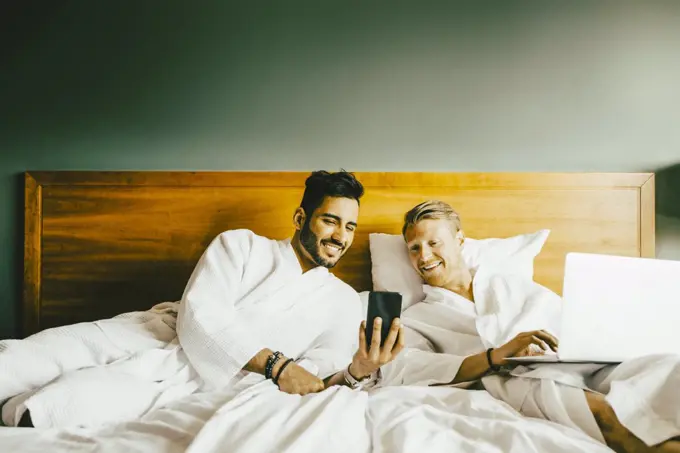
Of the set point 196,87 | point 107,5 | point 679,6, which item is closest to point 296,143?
point 196,87

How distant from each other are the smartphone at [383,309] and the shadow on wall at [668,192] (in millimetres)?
1717

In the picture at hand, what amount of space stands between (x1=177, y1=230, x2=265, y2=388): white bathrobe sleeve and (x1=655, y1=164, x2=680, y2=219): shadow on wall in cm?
196

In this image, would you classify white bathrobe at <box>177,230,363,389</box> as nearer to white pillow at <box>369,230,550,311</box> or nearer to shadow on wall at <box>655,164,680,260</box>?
white pillow at <box>369,230,550,311</box>

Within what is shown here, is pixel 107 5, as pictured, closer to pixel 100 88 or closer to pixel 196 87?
pixel 100 88

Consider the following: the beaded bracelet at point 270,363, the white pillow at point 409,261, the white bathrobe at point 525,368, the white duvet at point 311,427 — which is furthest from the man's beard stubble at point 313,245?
the white duvet at point 311,427

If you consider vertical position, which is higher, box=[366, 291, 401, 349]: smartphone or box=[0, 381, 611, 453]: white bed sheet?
box=[366, 291, 401, 349]: smartphone

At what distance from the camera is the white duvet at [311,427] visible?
845 millimetres

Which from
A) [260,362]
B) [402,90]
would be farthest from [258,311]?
[402,90]

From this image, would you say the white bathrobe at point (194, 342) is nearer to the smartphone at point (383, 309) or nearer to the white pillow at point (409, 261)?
the white pillow at point (409, 261)

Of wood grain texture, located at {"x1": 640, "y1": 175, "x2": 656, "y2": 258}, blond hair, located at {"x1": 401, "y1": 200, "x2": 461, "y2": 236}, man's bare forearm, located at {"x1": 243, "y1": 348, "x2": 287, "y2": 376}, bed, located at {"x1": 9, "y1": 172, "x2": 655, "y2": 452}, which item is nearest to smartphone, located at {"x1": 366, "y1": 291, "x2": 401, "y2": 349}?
man's bare forearm, located at {"x1": 243, "y1": 348, "x2": 287, "y2": 376}

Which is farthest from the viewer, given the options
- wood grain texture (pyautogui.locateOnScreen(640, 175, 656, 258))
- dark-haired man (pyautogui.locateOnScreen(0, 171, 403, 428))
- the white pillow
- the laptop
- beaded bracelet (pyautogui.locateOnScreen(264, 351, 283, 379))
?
wood grain texture (pyautogui.locateOnScreen(640, 175, 656, 258))

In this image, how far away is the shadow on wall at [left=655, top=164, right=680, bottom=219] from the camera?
2115 mm

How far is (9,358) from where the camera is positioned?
1.16m

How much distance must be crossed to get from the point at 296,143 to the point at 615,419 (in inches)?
65.0
